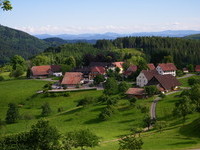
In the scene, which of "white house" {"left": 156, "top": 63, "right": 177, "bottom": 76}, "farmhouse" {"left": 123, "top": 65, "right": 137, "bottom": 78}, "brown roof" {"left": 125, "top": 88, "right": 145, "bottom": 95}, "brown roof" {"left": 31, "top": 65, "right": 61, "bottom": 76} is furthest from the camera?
"brown roof" {"left": 31, "top": 65, "right": 61, "bottom": 76}

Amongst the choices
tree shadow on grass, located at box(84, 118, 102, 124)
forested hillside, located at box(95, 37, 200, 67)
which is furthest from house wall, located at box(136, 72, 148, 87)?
forested hillside, located at box(95, 37, 200, 67)

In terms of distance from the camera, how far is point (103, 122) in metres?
57.9

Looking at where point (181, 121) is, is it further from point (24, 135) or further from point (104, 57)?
point (104, 57)

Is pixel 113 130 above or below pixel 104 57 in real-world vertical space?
below

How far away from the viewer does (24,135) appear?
35781 mm

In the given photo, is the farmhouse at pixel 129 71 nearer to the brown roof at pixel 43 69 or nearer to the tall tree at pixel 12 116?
the brown roof at pixel 43 69

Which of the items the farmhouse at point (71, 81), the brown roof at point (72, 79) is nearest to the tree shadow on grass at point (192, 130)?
the farmhouse at point (71, 81)

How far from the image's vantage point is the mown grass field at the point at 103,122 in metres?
38.3

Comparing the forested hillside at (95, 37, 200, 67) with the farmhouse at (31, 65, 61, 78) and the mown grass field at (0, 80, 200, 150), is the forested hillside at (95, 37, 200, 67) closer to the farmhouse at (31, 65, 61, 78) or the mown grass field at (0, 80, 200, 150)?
the farmhouse at (31, 65, 61, 78)

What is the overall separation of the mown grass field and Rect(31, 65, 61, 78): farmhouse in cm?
2502

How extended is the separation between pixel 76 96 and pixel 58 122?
24867mm

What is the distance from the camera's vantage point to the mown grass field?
38281 millimetres

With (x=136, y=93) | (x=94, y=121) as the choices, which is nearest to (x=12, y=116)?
(x=94, y=121)

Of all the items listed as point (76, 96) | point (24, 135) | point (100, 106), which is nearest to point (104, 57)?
point (76, 96)
